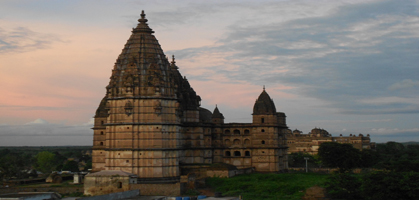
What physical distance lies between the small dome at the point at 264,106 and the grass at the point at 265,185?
12.1 meters

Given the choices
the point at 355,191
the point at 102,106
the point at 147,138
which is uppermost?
the point at 102,106

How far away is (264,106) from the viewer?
82.8m

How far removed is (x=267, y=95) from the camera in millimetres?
84000

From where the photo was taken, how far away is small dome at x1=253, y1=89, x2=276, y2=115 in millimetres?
82750

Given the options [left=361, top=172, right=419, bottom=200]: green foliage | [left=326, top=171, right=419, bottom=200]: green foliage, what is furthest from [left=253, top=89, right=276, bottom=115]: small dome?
[left=361, top=172, right=419, bottom=200]: green foliage

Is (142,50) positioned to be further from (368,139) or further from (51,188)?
(368,139)

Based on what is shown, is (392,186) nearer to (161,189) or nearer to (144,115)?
(161,189)

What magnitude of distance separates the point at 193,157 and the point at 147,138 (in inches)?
560

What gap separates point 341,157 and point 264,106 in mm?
14762

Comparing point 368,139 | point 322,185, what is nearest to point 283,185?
point 322,185

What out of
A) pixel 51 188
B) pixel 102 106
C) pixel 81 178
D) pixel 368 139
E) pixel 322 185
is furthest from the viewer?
pixel 368 139

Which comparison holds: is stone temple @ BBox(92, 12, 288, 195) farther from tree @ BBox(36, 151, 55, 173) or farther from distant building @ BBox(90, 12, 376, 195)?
tree @ BBox(36, 151, 55, 173)

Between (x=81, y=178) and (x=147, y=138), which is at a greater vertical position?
(x=147, y=138)

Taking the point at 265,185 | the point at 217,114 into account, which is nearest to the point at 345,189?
the point at 265,185
